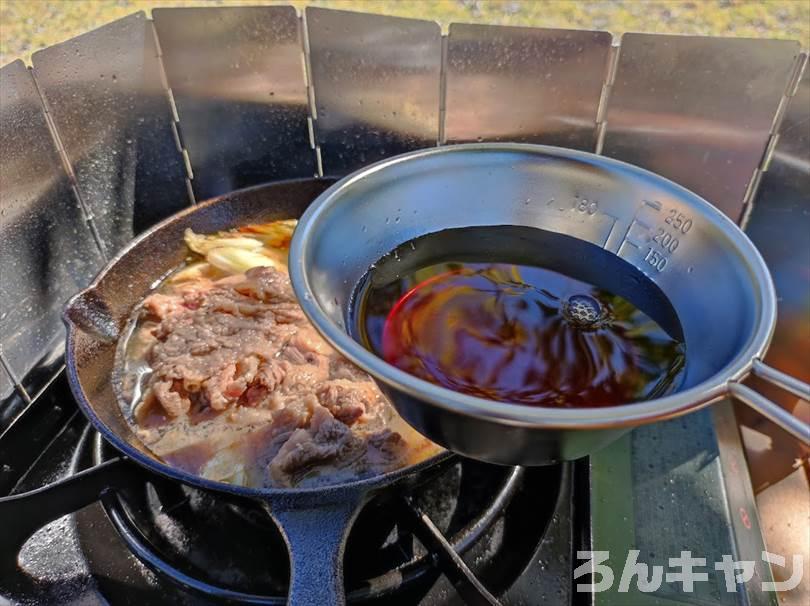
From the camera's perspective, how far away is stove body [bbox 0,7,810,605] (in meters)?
2.20

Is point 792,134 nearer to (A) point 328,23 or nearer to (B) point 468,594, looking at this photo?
(A) point 328,23

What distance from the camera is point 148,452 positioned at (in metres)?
2.15

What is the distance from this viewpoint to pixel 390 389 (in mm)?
1228

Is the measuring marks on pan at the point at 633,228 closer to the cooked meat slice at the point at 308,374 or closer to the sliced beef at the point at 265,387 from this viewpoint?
the sliced beef at the point at 265,387

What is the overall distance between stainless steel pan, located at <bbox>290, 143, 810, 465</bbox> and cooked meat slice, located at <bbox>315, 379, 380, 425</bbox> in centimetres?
72

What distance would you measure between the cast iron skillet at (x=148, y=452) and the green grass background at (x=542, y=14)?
3350 millimetres

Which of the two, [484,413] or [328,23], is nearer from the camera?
[484,413]

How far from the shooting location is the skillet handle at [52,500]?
76.3 inches

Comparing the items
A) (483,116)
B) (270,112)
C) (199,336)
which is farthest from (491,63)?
(199,336)

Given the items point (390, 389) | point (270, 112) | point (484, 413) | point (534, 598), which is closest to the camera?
point (484, 413)

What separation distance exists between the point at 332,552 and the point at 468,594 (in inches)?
21.4

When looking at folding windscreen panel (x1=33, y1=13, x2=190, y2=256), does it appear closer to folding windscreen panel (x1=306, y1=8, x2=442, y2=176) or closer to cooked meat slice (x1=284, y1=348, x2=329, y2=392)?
folding windscreen panel (x1=306, y1=8, x2=442, y2=176)
